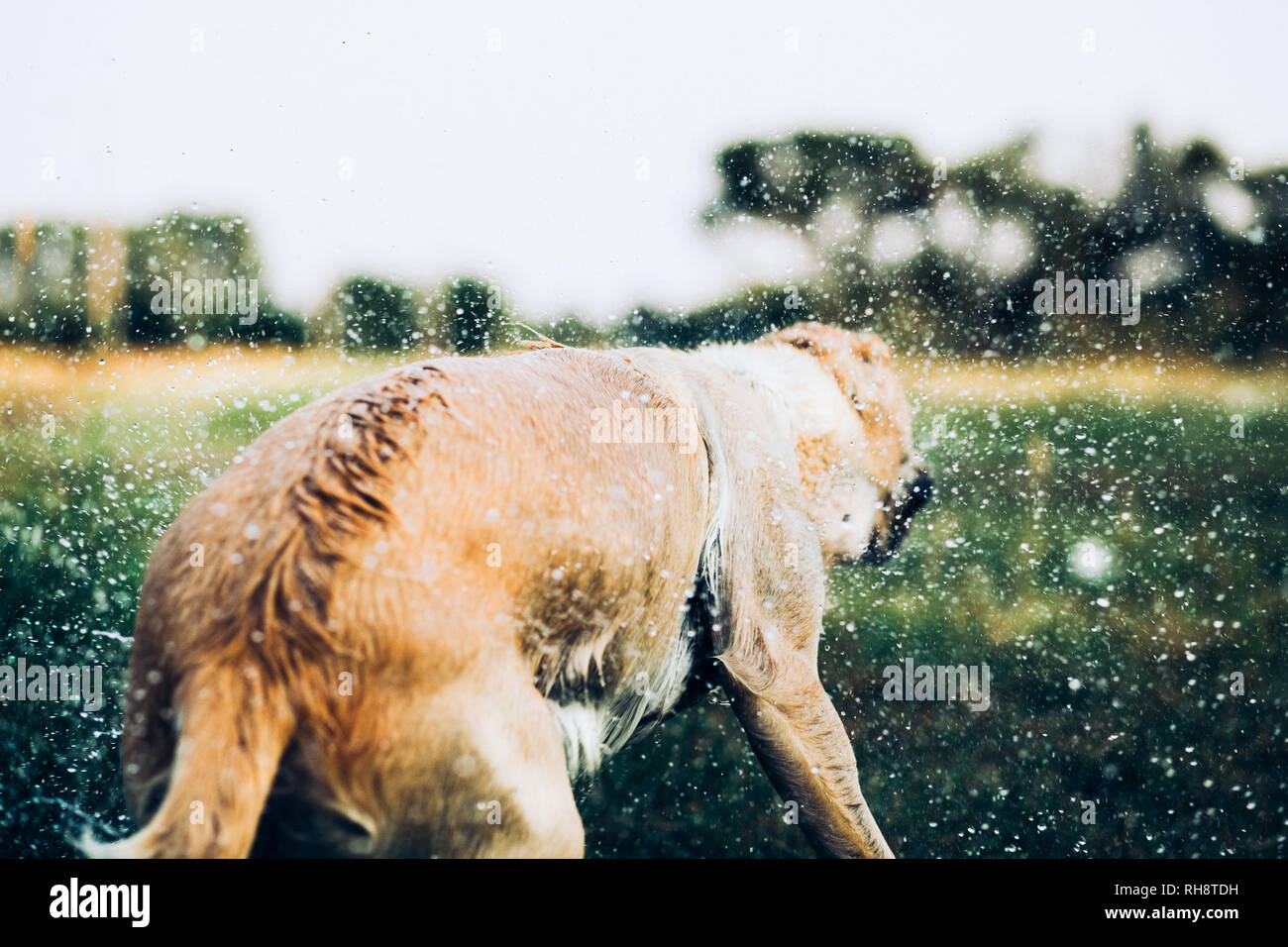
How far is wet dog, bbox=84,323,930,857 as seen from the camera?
1740mm

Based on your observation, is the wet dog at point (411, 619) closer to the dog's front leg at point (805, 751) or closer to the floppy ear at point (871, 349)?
the dog's front leg at point (805, 751)

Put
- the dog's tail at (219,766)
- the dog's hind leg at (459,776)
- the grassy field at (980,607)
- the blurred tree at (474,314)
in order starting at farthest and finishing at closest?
the blurred tree at (474,314)
the grassy field at (980,607)
the dog's hind leg at (459,776)
the dog's tail at (219,766)

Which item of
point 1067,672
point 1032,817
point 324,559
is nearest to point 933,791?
point 1032,817

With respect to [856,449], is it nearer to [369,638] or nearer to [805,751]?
[805,751]

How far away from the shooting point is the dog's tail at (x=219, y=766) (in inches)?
65.1

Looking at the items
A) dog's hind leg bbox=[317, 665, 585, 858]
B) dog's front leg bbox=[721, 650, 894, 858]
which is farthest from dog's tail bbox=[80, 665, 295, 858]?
dog's front leg bbox=[721, 650, 894, 858]

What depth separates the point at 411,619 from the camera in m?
1.78

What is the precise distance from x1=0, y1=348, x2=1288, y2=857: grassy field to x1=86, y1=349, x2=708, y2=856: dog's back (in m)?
2.28

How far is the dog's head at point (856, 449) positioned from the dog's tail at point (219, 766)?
2094mm

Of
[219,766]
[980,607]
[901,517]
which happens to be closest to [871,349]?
[901,517]

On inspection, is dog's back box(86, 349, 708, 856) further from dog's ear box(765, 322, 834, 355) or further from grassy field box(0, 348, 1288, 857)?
grassy field box(0, 348, 1288, 857)

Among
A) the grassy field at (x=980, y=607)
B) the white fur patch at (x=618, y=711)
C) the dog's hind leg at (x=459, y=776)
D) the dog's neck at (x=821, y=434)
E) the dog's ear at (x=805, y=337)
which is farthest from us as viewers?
the grassy field at (x=980, y=607)

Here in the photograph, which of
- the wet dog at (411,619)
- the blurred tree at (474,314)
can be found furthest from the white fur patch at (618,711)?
the blurred tree at (474,314)

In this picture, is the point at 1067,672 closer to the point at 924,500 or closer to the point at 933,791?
the point at 933,791
